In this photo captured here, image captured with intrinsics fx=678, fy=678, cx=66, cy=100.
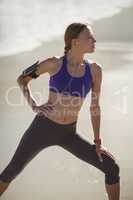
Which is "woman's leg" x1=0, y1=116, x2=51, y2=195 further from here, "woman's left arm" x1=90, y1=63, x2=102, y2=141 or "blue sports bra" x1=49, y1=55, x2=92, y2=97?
"woman's left arm" x1=90, y1=63, x2=102, y2=141

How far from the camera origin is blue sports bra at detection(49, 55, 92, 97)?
5.12 metres

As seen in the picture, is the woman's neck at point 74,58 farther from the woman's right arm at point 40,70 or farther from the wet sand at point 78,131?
the wet sand at point 78,131

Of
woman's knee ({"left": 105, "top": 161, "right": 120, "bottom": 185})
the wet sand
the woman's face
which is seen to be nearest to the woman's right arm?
the woman's face

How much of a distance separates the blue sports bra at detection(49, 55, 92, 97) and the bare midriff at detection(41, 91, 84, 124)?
4 centimetres

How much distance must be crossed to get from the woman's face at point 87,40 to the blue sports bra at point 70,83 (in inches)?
7.2

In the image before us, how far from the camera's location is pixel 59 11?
2305 centimetres

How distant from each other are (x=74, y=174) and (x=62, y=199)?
2.59 feet

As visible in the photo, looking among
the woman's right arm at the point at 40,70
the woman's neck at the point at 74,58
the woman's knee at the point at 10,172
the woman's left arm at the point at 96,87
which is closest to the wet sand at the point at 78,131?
the woman's knee at the point at 10,172

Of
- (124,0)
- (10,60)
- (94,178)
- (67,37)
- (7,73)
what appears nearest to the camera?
(67,37)

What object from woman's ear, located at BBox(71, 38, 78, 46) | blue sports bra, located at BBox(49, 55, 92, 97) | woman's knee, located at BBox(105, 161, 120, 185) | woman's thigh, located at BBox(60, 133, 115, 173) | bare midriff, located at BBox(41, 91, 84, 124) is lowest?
woman's knee, located at BBox(105, 161, 120, 185)

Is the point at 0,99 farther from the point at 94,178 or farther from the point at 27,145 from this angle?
the point at 27,145

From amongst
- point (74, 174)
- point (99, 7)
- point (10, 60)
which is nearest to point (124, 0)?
point (99, 7)

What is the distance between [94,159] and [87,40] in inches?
35.5

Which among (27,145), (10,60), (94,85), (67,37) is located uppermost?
(67,37)
